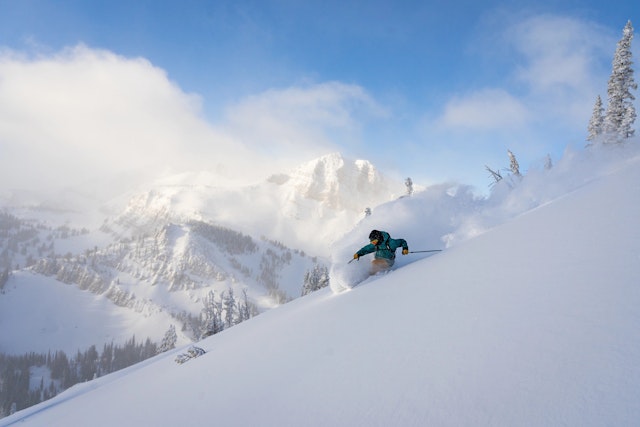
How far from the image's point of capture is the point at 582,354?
2049 millimetres

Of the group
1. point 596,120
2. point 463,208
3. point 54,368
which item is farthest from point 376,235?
point 54,368

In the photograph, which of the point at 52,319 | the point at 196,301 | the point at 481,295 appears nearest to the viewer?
the point at 481,295

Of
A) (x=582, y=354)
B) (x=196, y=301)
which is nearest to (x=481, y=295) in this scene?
(x=582, y=354)

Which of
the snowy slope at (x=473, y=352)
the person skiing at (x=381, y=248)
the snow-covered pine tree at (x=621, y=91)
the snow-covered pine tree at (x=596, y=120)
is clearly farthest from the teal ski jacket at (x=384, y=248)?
the snow-covered pine tree at (x=596, y=120)

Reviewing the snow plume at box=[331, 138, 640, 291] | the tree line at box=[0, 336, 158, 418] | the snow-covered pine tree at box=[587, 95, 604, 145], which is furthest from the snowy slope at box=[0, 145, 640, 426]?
the tree line at box=[0, 336, 158, 418]

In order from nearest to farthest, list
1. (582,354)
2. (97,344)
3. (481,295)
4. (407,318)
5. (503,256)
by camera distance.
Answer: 1. (582,354)
2. (481,295)
3. (407,318)
4. (503,256)
5. (97,344)

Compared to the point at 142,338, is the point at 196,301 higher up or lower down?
A: higher up

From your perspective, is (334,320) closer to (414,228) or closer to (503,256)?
(503,256)

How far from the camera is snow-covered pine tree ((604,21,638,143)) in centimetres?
2933

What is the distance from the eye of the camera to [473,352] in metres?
2.62

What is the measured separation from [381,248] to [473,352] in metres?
6.45

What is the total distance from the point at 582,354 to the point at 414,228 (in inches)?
334

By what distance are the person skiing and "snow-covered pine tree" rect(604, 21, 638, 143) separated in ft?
105

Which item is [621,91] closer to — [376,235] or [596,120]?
[596,120]
